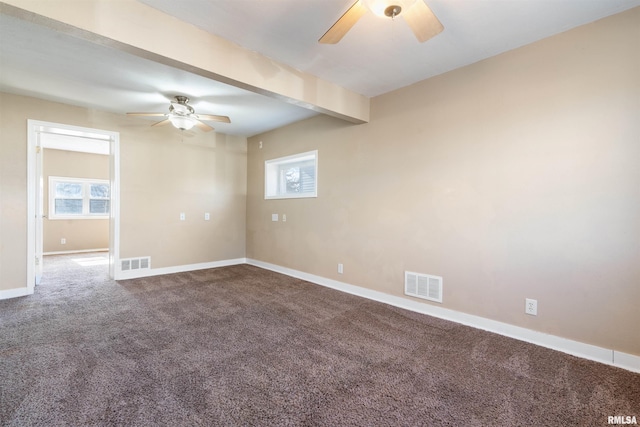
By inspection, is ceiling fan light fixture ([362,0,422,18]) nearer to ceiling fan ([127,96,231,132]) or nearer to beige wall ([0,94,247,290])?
ceiling fan ([127,96,231,132])

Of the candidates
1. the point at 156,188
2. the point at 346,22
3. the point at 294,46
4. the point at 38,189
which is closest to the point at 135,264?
the point at 156,188

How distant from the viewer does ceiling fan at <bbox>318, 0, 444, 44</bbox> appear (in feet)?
5.55

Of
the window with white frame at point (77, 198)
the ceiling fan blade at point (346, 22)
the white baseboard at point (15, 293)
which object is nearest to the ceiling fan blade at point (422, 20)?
the ceiling fan blade at point (346, 22)

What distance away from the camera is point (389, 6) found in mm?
1768

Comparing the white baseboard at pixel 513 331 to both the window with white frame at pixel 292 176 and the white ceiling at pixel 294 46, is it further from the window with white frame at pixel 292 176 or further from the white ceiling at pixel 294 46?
the white ceiling at pixel 294 46

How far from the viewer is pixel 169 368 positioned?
2066mm

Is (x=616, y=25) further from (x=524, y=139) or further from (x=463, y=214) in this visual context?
(x=463, y=214)

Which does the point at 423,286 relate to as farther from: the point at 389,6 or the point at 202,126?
the point at 202,126

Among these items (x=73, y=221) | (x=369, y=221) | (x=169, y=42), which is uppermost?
(x=169, y=42)

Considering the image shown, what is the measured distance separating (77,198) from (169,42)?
7.42m

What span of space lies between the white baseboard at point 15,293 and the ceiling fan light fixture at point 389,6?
5.22 metres

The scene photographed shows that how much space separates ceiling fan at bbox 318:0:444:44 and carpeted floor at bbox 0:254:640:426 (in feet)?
7.70

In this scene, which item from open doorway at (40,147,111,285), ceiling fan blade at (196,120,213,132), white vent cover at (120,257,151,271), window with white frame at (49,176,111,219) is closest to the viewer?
ceiling fan blade at (196,120,213,132)

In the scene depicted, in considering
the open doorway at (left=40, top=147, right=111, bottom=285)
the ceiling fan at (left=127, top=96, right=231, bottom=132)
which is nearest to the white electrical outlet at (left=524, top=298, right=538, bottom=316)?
the ceiling fan at (left=127, top=96, right=231, bottom=132)
